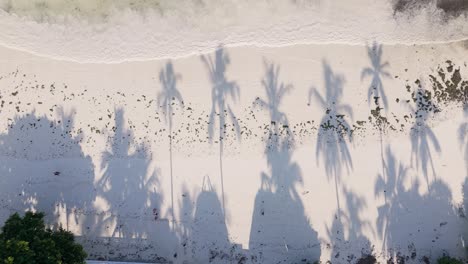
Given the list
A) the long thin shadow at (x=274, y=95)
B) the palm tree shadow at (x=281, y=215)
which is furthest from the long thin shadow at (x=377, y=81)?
the palm tree shadow at (x=281, y=215)

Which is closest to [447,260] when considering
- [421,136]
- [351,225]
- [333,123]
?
[351,225]

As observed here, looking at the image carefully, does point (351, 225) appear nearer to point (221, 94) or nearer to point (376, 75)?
point (376, 75)

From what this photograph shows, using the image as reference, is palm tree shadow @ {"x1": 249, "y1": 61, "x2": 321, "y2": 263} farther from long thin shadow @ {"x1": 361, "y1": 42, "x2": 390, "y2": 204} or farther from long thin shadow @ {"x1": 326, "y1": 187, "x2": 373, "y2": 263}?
long thin shadow @ {"x1": 361, "y1": 42, "x2": 390, "y2": 204}

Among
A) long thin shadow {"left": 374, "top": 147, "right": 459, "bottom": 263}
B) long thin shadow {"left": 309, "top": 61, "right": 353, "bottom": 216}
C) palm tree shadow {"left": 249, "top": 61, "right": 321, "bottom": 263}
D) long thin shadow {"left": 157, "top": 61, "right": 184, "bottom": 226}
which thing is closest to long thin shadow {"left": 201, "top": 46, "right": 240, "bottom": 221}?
long thin shadow {"left": 157, "top": 61, "right": 184, "bottom": 226}

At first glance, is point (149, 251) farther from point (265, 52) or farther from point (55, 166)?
point (265, 52)

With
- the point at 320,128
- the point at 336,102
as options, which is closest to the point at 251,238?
the point at 320,128

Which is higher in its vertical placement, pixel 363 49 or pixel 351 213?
pixel 363 49
